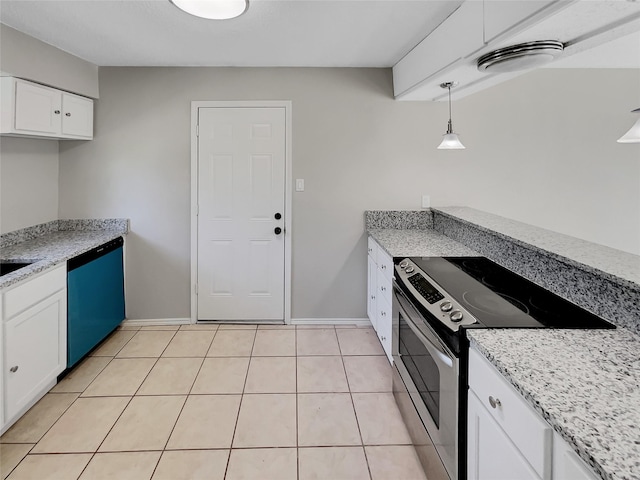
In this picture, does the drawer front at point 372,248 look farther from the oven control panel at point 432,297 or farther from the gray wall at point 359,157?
the oven control panel at point 432,297

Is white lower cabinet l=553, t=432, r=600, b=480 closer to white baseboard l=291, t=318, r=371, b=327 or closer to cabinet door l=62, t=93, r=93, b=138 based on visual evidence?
white baseboard l=291, t=318, r=371, b=327

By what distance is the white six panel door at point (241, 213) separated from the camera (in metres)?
3.55

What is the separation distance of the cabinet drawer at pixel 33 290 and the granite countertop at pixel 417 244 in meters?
2.14

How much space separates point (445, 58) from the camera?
92.5 inches

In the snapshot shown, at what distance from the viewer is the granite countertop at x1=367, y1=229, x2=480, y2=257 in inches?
103

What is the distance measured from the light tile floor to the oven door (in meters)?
0.35

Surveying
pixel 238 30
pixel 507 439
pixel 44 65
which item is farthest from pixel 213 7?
pixel 507 439

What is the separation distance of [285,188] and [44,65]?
6.43ft

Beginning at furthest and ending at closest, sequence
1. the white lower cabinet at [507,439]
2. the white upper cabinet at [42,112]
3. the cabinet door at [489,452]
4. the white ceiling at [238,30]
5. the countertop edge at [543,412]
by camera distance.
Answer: the white upper cabinet at [42,112], the white ceiling at [238,30], the cabinet door at [489,452], the white lower cabinet at [507,439], the countertop edge at [543,412]

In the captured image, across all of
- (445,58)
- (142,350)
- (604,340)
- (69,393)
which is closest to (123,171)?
(142,350)

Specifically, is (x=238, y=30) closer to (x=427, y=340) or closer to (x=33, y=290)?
(x=33, y=290)

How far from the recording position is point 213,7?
192 cm

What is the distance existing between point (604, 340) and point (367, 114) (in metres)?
2.70

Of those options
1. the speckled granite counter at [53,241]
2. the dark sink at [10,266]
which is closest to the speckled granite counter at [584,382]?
the speckled granite counter at [53,241]
